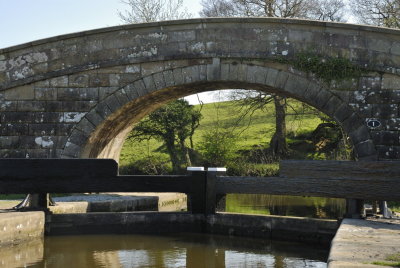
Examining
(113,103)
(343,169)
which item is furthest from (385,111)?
(113,103)

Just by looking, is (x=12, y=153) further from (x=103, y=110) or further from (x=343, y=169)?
(x=343, y=169)

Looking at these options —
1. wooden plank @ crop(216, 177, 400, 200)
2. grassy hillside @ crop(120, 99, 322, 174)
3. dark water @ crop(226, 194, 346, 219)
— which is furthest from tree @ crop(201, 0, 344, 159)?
wooden plank @ crop(216, 177, 400, 200)

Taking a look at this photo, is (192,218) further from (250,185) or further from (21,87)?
(21,87)

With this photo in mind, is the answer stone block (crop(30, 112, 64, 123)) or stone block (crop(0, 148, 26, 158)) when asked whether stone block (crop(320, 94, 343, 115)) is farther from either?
stone block (crop(0, 148, 26, 158))

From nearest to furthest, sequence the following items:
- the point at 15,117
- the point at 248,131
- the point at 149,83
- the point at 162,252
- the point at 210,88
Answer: the point at 162,252 → the point at 149,83 → the point at 15,117 → the point at 210,88 → the point at 248,131

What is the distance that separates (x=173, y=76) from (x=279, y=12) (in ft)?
45.0

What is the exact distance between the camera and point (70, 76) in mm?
11734

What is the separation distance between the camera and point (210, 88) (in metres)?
Result: 12.4

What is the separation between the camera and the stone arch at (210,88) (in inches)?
416

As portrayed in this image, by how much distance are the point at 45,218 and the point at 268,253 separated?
8.71ft

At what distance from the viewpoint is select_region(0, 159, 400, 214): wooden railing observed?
6.55 meters

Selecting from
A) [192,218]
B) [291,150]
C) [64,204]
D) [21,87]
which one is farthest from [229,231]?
[291,150]

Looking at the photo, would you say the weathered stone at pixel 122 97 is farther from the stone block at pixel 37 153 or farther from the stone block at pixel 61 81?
the stone block at pixel 37 153

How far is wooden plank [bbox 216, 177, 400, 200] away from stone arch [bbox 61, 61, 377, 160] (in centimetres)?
361
